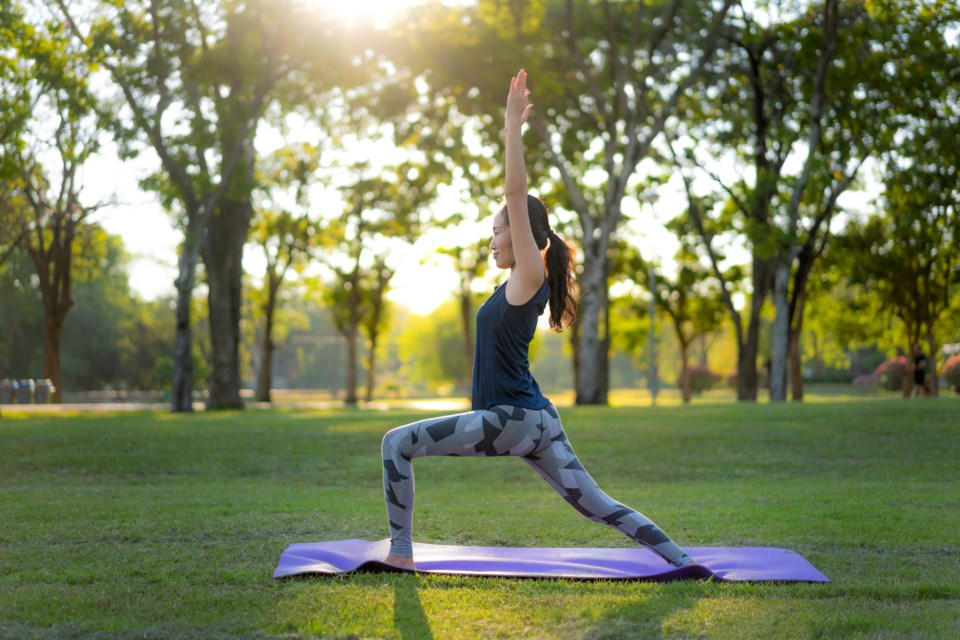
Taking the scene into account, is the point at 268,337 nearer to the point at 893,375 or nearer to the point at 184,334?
the point at 184,334

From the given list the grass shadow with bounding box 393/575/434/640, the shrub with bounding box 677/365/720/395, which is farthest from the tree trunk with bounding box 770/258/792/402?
the shrub with bounding box 677/365/720/395

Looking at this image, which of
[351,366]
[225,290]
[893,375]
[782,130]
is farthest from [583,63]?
[893,375]

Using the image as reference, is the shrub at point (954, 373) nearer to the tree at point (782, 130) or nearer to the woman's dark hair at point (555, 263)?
the tree at point (782, 130)

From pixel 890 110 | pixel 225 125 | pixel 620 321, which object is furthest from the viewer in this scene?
pixel 620 321

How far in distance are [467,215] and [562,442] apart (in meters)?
32.3

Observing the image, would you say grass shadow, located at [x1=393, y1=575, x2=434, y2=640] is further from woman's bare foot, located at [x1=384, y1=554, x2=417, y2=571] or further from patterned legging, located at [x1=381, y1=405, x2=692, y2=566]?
patterned legging, located at [x1=381, y1=405, x2=692, y2=566]

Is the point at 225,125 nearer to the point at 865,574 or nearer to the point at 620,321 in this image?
the point at 865,574

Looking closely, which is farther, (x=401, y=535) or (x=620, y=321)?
(x=620, y=321)

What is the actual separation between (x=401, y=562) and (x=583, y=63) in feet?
68.2

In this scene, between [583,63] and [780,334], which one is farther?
[780,334]

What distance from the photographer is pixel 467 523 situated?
28.6 feet

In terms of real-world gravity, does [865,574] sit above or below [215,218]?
below

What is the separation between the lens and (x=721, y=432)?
16688 mm

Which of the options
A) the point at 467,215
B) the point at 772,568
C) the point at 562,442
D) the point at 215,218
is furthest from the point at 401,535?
the point at 467,215
